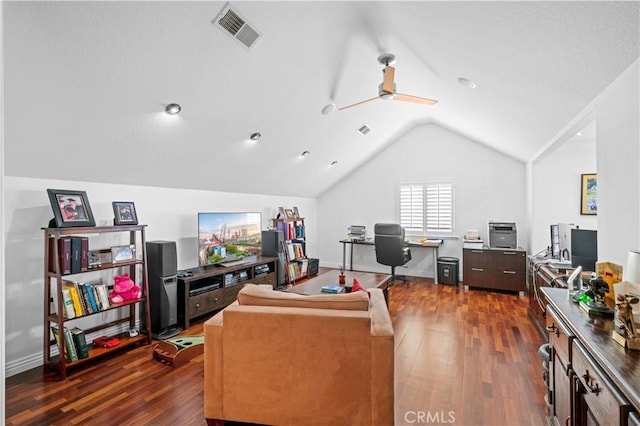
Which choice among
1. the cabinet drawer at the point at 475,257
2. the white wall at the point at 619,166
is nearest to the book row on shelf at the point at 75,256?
the white wall at the point at 619,166

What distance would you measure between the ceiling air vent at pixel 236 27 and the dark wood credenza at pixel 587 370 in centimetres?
260

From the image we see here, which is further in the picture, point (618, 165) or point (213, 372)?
point (213, 372)

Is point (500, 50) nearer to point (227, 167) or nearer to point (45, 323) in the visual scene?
point (227, 167)

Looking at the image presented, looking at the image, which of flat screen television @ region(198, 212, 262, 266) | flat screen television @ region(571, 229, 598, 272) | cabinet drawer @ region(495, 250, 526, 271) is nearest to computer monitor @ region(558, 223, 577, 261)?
flat screen television @ region(571, 229, 598, 272)

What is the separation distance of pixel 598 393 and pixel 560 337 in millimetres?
546

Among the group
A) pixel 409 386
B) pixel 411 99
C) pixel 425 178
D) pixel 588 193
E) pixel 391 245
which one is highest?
pixel 411 99

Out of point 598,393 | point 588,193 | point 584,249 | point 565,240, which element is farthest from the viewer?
point 588,193

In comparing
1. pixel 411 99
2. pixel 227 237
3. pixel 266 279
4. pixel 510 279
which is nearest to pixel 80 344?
pixel 227 237

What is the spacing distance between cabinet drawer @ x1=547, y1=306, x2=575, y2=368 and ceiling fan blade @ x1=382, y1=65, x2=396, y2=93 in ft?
7.00

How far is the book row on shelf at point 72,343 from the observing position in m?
2.54

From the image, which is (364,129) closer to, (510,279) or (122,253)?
(510,279)

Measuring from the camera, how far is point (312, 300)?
189 centimetres

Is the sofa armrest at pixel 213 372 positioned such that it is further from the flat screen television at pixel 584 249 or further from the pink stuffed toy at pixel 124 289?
the flat screen television at pixel 584 249

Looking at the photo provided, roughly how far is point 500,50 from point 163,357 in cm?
348
